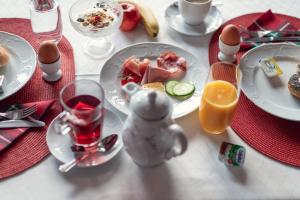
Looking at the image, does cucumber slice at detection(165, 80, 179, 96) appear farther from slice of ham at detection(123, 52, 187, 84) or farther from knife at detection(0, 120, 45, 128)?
knife at detection(0, 120, 45, 128)

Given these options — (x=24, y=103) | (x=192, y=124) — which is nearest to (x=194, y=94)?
(x=192, y=124)

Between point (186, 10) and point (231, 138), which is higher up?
point (186, 10)

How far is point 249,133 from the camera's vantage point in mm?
993

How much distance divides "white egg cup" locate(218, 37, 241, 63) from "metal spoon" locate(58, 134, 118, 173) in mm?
447

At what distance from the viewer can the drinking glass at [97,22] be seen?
119 cm

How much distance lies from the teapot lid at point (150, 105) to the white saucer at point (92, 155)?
0.18m

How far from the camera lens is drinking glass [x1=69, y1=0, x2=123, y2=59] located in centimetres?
119

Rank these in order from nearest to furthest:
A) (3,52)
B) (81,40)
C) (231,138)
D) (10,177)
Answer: (10,177) < (231,138) < (3,52) < (81,40)

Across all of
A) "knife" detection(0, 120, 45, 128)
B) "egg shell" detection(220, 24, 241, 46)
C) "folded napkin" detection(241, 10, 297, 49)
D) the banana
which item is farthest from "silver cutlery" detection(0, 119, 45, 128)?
"folded napkin" detection(241, 10, 297, 49)

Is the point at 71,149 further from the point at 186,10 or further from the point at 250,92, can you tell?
the point at 186,10

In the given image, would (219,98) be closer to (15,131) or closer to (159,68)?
(159,68)

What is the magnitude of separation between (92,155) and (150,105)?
9.2 inches

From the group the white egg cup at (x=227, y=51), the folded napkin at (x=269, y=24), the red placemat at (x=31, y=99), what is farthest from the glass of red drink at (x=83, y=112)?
the folded napkin at (x=269, y=24)

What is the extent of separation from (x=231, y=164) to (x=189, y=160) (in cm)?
10
